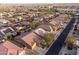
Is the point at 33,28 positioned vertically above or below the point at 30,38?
above

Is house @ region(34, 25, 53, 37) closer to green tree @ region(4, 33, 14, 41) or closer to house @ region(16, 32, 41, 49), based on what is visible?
house @ region(16, 32, 41, 49)

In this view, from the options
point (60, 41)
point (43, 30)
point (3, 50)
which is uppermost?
point (43, 30)

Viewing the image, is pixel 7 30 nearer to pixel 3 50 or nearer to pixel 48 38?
pixel 3 50

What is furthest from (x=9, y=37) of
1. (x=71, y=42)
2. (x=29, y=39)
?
(x=71, y=42)

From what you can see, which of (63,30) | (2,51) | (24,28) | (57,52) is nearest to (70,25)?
(63,30)

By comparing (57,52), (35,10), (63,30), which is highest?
(35,10)

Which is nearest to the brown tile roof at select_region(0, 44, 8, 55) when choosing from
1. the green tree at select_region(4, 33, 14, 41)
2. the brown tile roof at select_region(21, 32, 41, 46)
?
the green tree at select_region(4, 33, 14, 41)

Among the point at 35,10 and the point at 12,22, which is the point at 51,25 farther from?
the point at 12,22
